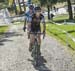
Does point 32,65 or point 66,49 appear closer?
point 32,65

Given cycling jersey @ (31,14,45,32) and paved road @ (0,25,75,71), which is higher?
cycling jersey @ (31,14,45,32)

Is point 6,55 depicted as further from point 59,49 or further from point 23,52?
Answer: point 59,49

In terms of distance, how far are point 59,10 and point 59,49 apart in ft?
295

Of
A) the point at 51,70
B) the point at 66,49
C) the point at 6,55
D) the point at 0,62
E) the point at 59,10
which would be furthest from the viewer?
the point at 59,10

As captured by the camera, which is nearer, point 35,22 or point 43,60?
point 35,22

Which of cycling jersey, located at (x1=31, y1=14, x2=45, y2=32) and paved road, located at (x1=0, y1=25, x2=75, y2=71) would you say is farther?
cycling jersey, located at (x1=31, y1=14, x2=45, y2=32)

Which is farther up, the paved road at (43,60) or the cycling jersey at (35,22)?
the cycling jersey at (35,22)

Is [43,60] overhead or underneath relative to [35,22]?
underneath

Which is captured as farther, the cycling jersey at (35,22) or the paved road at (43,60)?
the cycling jersey at (35,22)

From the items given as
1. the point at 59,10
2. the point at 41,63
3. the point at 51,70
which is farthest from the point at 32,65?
the point at 59,10

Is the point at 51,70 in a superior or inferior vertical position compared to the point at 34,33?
inferior

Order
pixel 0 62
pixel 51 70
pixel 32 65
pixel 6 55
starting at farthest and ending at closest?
1. pixel 6 55
2. pixel 0 62
3. pixel 32 65
4. pixel 51 70

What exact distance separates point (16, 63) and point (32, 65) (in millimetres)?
876

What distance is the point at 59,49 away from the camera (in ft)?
60.7
